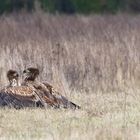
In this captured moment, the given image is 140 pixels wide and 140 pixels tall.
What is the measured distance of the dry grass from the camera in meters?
7.55

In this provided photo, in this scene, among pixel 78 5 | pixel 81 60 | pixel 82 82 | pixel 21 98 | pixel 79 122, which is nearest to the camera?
pixel 79 122

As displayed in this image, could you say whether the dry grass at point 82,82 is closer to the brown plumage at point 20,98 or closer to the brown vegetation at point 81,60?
the brown vegetation at point 81,60

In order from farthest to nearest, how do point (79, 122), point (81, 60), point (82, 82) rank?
1. point (81, 60)
2. point (82, 82)
3. point (79, 122)

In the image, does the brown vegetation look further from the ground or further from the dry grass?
the ground

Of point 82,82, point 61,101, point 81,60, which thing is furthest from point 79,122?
point 81,60

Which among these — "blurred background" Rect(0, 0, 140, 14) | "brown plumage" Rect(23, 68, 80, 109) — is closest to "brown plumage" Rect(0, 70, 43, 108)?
"brown plumage" Rect(23, 68, 80, 109)

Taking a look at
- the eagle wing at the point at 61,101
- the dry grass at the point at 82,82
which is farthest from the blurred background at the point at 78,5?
the eagle wing at the point at 61,101

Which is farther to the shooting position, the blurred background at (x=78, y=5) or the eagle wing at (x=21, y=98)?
the blurred background at (x=78, y=5)

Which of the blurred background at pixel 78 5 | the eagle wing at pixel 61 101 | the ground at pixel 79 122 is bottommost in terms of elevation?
the ground at pixel 79 122

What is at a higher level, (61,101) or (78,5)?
(78,5)

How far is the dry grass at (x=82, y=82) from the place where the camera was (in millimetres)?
7555

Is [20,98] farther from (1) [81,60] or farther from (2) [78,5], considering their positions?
(2) [78,5]

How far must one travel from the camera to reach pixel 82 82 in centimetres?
1144

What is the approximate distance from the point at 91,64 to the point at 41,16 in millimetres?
8871
